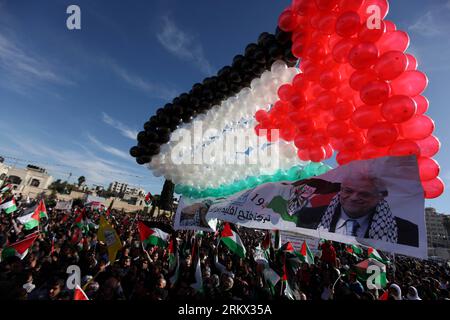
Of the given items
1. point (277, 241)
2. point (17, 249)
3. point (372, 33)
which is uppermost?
point (372, 33)

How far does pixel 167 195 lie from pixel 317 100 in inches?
234

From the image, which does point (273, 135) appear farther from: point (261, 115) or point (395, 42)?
point (395, 42)

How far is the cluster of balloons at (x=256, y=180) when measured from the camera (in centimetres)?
503

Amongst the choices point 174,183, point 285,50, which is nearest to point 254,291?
point 174,183

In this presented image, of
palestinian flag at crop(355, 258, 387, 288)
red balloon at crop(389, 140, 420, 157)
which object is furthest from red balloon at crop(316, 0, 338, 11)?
palestinian flag at crop(355, 258, 387, 288)

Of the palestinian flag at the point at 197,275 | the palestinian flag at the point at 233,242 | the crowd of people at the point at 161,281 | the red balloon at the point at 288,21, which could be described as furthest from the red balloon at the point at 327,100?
the palestinian flag at the point at 197,275

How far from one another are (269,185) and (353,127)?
5.50 ft

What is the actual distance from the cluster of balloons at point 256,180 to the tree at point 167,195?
0.23m

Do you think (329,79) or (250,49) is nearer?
(329,79)

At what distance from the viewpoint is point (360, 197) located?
2.83 m

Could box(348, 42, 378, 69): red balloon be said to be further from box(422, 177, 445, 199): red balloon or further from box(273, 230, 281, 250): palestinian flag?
box(273, 230, 281, 250): palestinian flag

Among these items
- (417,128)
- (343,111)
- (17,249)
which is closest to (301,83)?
(343,111)

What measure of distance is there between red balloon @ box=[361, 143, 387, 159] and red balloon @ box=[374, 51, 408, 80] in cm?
98
